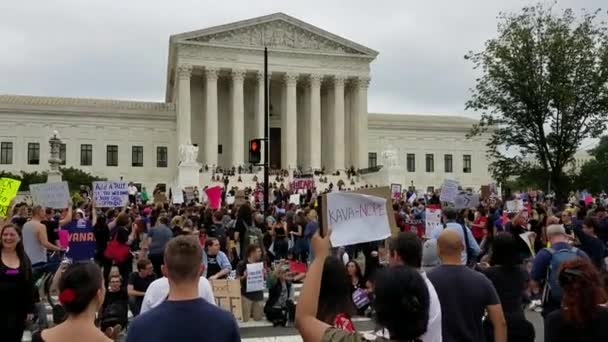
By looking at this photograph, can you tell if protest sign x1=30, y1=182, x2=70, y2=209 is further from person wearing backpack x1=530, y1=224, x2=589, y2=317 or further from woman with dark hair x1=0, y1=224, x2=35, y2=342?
person wearing backpack x1=530, y1=224, x2=589, y2=317

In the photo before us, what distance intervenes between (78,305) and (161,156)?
209 ft

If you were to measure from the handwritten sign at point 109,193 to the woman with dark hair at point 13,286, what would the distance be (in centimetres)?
1173

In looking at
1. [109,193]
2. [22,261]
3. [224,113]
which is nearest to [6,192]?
[109,193]

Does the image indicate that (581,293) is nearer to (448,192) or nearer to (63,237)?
(63,237)

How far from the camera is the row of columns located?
6184 centimetres

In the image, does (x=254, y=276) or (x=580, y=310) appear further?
(x=254, y=276)

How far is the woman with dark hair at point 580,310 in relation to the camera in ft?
12.0

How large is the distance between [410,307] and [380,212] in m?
3.01

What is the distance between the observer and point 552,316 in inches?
149

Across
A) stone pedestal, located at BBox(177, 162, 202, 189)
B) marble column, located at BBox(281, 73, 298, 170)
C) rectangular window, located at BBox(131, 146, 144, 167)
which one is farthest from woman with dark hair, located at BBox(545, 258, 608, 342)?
rectangular window, located at BBox(131, 146, 144, 167)

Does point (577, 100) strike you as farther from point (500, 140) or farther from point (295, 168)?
point (295, 168)

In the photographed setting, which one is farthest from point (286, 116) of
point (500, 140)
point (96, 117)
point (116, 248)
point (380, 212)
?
point (380, 212)

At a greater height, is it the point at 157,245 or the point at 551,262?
the point at 551,262

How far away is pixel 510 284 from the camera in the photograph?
581 cm
